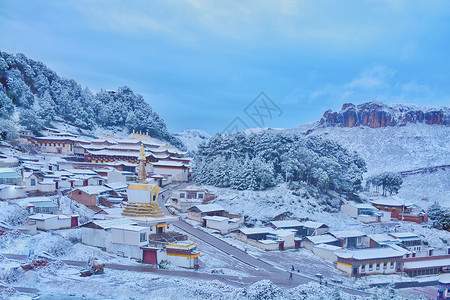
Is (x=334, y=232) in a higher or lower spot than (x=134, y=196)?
lower

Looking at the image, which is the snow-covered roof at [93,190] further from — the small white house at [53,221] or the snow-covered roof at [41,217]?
the snow-covered roof at [41,217]

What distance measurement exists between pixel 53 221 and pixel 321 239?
874 inches

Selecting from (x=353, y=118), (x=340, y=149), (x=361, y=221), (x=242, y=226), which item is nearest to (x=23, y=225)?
(x=242, y=226)

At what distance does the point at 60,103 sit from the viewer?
67812mm

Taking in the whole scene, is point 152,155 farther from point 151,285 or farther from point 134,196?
point 151,285

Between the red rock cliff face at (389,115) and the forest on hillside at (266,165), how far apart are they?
64.9 meters

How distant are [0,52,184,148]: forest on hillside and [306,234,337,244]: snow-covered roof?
1475 inches

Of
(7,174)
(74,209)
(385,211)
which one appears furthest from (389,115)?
(7,174)

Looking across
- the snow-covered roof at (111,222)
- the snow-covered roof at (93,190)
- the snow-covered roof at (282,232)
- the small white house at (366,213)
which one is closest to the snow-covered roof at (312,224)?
the snow-covered roof at (282,232)

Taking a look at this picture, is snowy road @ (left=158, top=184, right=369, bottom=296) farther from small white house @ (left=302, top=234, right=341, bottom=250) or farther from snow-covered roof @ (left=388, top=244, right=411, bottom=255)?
snow-covered roof @ (left=388, top=244, right=411, bottom=255)

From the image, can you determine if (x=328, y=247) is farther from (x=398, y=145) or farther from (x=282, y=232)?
(x=398, y=145)

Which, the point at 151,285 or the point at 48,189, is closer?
the point at 151,285

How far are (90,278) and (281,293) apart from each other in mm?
9931

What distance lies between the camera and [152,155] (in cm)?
5097
